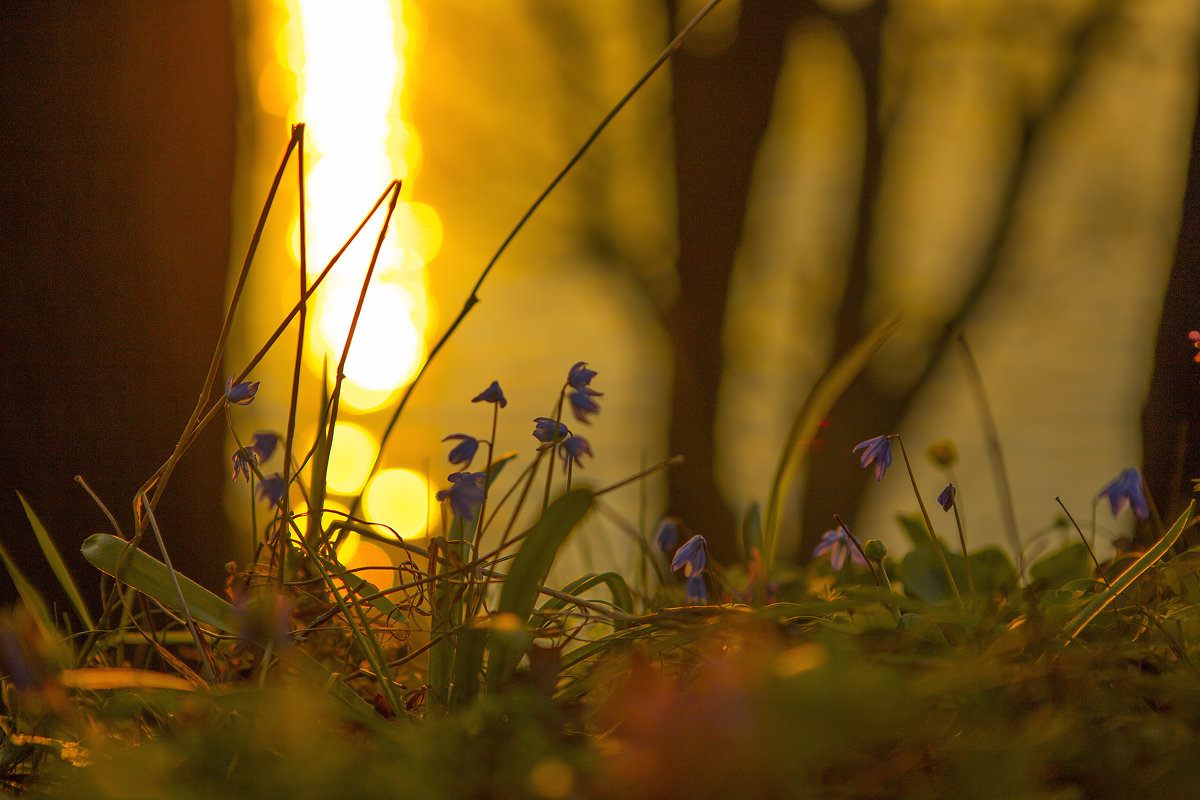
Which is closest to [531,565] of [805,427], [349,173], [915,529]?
[805,427]

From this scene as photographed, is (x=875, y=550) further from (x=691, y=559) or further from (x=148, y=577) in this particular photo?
(x=148, y=577)

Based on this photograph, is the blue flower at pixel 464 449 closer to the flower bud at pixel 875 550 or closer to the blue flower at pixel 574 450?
the blue flower at pixel 574 450

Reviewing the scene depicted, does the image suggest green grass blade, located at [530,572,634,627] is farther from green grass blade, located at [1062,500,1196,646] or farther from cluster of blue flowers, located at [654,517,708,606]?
green grass blade, located at [1062,500,1196,646]

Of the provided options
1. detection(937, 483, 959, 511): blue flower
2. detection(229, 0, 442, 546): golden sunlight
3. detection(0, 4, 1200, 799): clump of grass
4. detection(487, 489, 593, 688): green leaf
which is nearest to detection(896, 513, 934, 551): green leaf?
detection(0, 4, 1200, 799): clump of grass

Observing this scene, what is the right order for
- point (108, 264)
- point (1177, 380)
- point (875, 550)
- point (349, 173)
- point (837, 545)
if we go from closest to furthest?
1. point (875, 550)
2. point (837, 545)
3. point (1177, 380)
4. point (108, 264)
5. point (349, 173)

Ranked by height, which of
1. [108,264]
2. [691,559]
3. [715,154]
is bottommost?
[691,559]
